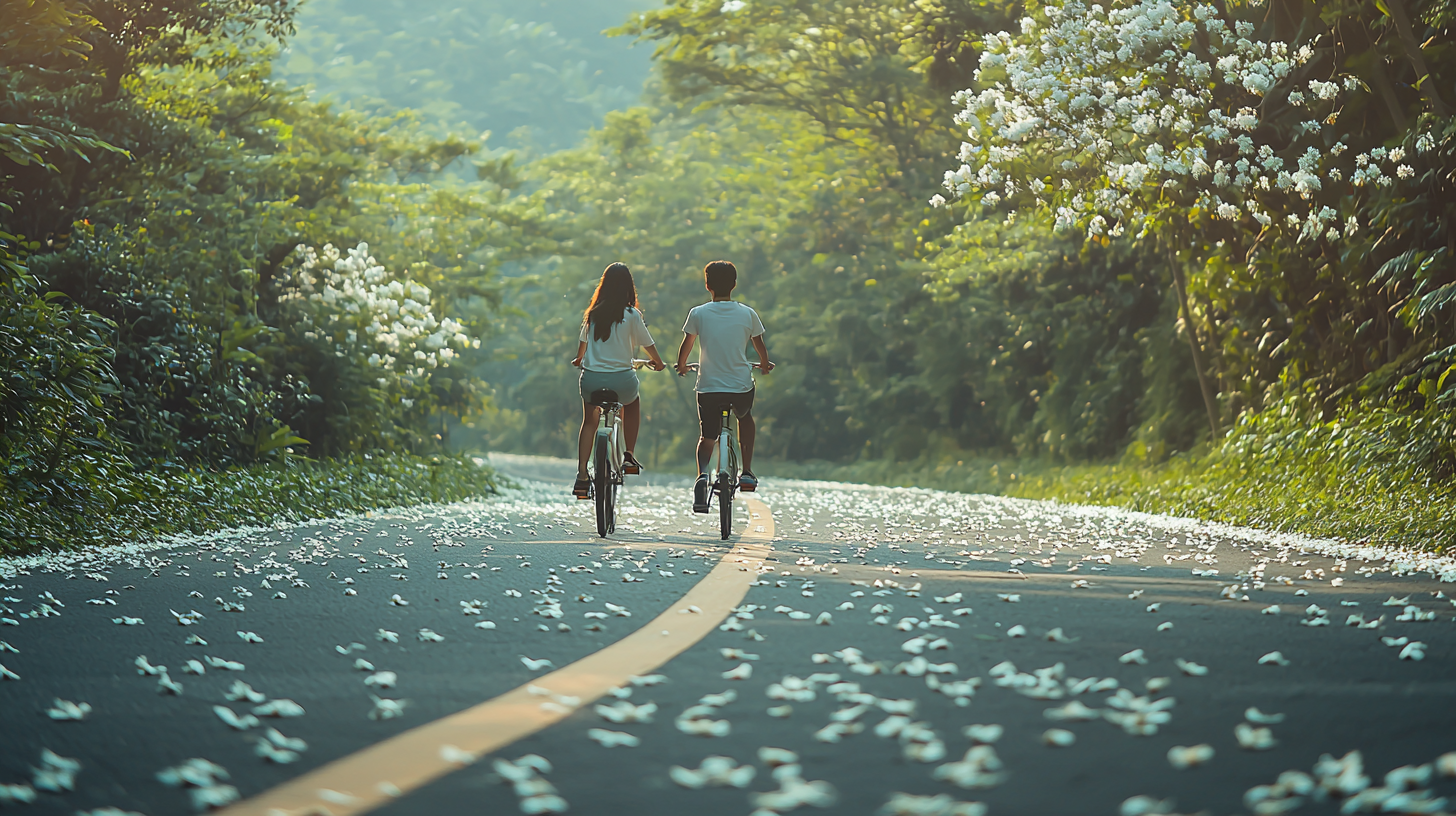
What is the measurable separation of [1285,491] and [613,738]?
10.3 m

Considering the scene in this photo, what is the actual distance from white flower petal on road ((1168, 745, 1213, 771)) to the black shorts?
7.08m

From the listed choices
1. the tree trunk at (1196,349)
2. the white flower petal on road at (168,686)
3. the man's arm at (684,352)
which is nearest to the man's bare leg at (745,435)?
the man's arm at (684,352)

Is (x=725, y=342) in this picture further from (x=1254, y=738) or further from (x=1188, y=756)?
(x=1188, y=756)

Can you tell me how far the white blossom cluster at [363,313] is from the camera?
59.8ft

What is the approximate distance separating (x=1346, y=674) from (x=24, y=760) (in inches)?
162

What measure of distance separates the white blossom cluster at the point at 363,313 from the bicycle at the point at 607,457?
752cm

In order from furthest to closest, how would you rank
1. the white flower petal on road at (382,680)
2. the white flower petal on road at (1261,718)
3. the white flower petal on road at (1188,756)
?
the white flower petal on road at (382,680)
the white flower petal on road at (1261,718)
the white flower petal on road at (1188,756)

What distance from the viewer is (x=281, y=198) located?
781 inches

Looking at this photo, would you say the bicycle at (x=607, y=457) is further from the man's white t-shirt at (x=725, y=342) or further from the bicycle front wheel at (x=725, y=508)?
the bicycle front wheel at (x=725, y=508)

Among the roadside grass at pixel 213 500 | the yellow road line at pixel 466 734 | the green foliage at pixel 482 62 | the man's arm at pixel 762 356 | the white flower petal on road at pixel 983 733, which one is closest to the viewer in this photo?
the yellow road line at pixel 466 734

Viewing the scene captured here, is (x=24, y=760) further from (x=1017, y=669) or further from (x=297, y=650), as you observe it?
(x=1017, y=669)

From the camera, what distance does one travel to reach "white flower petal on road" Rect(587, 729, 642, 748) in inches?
157

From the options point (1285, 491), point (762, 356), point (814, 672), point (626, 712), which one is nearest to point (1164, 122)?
point (1285, 491)

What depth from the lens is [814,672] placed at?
508 cm
